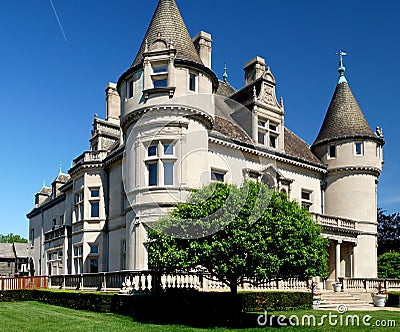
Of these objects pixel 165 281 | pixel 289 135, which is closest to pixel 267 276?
pixel 165 281

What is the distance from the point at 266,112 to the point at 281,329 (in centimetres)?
1710

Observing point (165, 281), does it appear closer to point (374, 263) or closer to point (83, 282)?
point (83, 282)

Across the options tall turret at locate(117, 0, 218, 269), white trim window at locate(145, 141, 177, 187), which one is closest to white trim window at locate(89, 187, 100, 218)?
tall turret at locate(117, 0, 218, 269)

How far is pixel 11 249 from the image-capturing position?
201 feet

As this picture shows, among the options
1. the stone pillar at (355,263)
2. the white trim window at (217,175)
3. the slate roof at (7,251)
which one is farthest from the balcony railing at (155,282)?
the slate roof at (7,251)

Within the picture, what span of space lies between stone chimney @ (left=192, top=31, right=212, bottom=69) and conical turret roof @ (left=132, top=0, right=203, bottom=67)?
22.7 feet

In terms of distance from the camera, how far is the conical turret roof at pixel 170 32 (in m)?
24.9

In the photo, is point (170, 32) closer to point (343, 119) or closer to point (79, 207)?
point (79, 207)

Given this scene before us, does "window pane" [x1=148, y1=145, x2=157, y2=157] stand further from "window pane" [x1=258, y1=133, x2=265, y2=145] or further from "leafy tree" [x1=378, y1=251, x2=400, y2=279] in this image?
"leafy tree" [x1=378, y1=251, x2=400, y2=279]

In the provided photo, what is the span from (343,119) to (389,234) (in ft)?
66.1

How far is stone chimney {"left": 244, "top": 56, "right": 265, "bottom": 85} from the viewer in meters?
33.6

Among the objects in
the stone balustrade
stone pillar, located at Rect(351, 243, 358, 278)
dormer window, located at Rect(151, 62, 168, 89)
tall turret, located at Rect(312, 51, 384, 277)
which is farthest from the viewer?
tall turret, located at Rect(312, 51, 384, 277)

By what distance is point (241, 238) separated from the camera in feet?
52.6

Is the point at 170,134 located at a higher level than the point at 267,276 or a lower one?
higher
